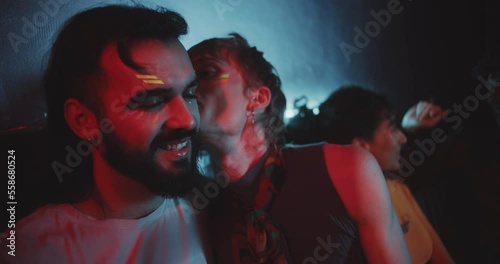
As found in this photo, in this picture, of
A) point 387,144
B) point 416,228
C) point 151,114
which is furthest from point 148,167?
point 416,228

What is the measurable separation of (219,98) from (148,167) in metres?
0.41

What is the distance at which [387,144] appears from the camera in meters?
1.65

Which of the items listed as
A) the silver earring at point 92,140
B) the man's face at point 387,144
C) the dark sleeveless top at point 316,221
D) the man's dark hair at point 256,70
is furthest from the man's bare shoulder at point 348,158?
the silver earring at point 92,140

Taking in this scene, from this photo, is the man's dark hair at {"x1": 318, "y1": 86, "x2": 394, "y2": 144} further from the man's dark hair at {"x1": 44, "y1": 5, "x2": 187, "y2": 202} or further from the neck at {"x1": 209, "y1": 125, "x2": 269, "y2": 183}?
the man's dark hair at {"x1": 44, "y1": 5, "x2": 187, "y2": 202}

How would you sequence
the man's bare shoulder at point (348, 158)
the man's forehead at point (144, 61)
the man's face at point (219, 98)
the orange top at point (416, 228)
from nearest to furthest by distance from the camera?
the man's forehead at point (144, 61) < the man's bare shoulder at point (348, 158) < the man's face at point (219, 98) < the orange top at point (416, 228)

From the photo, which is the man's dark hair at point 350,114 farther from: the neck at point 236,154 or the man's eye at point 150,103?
the man's eye at point 150,103

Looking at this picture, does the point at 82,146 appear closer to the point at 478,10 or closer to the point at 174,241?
the point at 174,241

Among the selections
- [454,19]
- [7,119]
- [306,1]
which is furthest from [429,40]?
[7,119]

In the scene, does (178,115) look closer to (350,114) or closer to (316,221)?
(316,221)

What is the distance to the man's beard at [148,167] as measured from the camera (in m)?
1.07

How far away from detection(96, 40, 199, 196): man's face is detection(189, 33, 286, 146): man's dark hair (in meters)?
0.27

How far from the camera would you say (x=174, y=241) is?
3.84ft

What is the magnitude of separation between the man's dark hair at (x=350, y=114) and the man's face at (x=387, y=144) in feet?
0.09

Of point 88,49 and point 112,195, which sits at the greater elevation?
point 88,49
